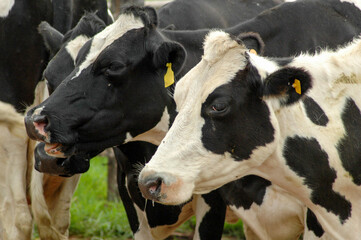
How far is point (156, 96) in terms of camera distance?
4.77 meters

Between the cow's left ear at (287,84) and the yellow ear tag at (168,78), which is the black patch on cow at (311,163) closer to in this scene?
the cow's left ear at (287,84)

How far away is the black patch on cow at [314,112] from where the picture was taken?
3.89 meters

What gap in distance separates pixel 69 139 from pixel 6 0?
1.87 metres

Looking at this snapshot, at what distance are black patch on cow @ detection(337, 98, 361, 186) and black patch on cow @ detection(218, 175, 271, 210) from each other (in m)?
0.90

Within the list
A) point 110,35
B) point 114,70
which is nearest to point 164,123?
point 114,70

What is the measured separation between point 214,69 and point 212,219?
166 centimetres

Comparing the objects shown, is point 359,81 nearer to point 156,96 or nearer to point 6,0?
point 156,96

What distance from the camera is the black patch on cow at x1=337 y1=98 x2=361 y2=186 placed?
153 inches

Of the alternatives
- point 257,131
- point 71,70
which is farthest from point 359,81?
point 71,70

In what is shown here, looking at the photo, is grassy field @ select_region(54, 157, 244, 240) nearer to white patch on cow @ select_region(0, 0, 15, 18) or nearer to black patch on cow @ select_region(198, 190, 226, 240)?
black patch on cow @ select_region(198, 190, 226, 240)

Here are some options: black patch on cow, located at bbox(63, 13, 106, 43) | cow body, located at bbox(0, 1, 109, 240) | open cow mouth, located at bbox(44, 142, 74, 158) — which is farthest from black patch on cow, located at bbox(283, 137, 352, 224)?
cow body, located at bbox(0, 1, 109, 240)

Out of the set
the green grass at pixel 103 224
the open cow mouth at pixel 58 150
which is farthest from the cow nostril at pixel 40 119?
the green grass at pixel 103 224

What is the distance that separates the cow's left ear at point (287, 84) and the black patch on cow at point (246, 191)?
113cm

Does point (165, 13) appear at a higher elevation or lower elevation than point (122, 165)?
higher
